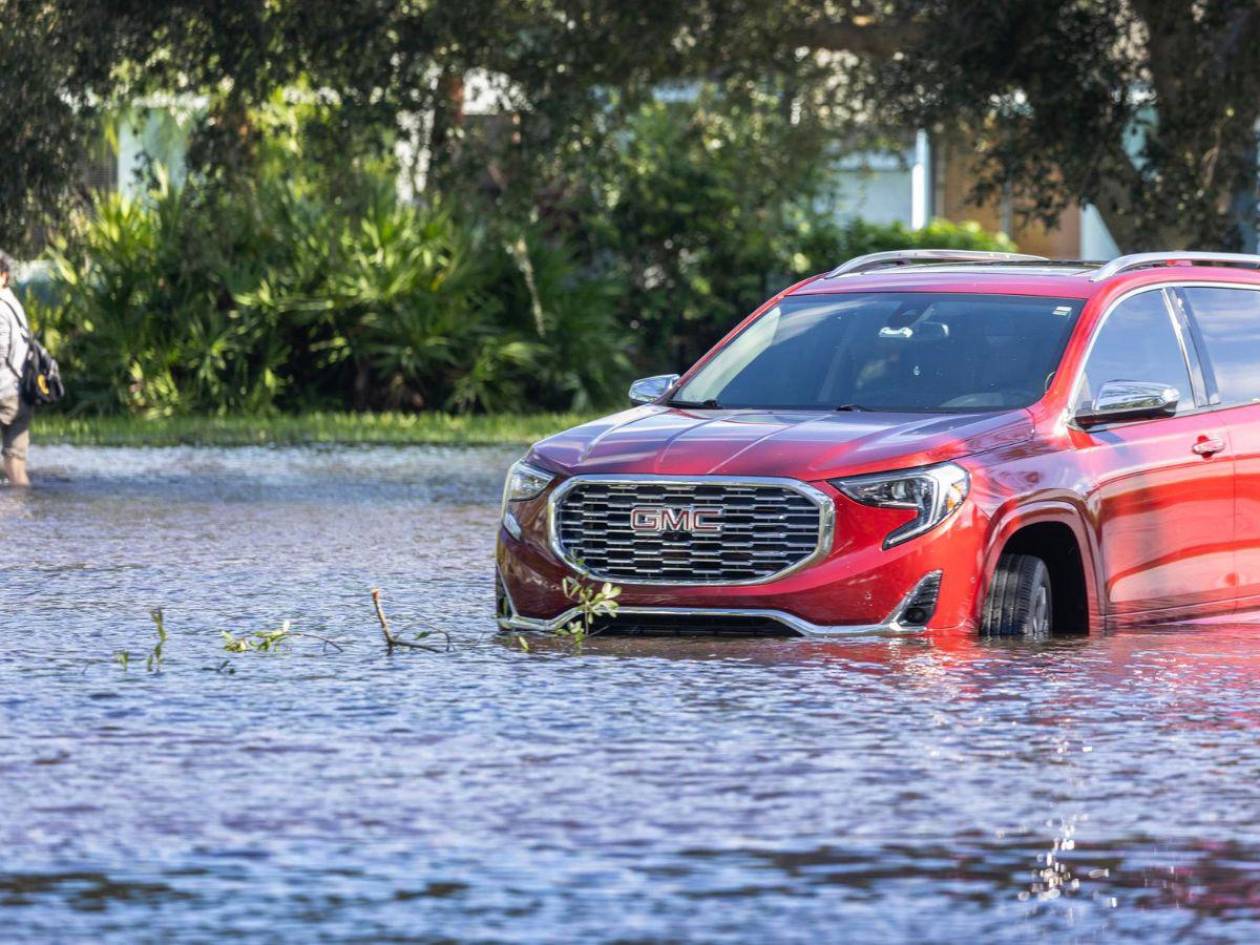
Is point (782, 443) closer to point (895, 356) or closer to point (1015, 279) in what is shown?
point (895, 356)

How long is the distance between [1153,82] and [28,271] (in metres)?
14.8

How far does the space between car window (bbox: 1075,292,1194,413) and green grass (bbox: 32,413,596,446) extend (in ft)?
44.7

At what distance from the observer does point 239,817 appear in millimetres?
7082

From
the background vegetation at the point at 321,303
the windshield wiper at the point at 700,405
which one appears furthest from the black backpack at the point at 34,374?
the windshield wiper at the point at 700,405

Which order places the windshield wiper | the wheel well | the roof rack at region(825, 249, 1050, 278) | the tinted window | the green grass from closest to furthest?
the wheel well → the windshield wiper → the tinted window → the roof rack at region(825, 249, 1050, 278) → the green grass

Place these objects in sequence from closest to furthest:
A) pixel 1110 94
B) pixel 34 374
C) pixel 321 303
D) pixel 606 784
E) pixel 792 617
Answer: pixel 606 784
pixel 792 617
pixel 34 374
pixel 1110 94
pixel 321 303

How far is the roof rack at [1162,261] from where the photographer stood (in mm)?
11342

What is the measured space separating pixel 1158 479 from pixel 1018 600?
912 millimetres

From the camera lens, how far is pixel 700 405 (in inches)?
439

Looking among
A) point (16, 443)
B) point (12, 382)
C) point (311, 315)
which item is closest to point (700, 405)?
point (12, 382)

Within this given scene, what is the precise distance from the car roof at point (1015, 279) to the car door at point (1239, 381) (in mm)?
103

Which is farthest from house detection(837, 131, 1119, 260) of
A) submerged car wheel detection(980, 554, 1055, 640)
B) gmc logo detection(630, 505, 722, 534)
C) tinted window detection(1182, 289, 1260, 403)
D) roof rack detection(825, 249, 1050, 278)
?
gmc logo detection(630, 505, 722, 534)

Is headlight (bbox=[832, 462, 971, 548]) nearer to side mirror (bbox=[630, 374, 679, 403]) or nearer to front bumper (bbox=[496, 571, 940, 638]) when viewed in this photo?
front bumper (bbox=[496, 571, 940, 638])

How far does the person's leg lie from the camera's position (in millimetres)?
19297
